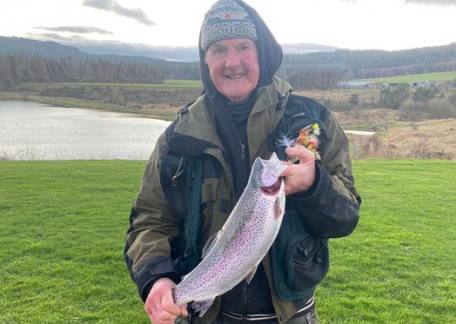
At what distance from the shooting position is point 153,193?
2.90 metres

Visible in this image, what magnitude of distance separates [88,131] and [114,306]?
30806 mm

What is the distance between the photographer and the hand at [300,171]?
236 cm

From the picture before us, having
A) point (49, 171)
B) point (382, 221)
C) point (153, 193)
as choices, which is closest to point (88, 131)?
point (49, 171)

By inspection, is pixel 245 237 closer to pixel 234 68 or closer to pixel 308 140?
pixel 308 140

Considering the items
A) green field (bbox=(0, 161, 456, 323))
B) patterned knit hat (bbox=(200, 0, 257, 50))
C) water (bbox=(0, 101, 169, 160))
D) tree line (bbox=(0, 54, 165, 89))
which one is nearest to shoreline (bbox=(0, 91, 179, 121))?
water (bbox=(0, 101, 169, 160))

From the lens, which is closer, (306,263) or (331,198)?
(331,198)

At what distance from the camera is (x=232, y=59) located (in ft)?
9.31

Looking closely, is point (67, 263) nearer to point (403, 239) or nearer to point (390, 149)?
point (403, 239)

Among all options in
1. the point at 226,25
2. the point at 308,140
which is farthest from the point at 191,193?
the point at 226,25

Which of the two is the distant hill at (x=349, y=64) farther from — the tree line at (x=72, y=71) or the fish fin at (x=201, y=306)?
the fish fin at (x=201, y=306)

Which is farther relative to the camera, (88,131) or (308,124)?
(88,131)

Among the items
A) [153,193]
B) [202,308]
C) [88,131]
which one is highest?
[153,193]

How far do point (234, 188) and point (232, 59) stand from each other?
81 cm

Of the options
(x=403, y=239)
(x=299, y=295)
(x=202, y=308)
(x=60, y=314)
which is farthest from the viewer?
(x=403, y=239)
